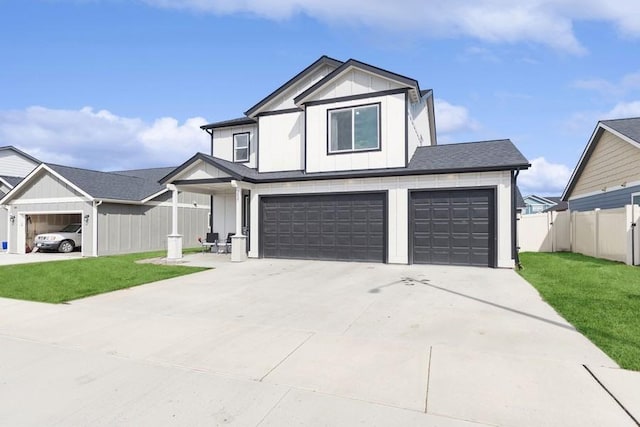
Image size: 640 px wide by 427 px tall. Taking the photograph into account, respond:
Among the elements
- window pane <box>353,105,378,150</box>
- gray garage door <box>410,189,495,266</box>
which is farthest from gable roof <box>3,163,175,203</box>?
gray garage door <box>410,189,495,266</box>

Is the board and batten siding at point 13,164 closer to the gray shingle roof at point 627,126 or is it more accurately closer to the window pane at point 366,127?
the window pane at point 366,127

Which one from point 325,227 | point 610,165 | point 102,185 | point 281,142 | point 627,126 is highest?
point 627,126

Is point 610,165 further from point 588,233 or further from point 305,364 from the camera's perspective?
point 305,364

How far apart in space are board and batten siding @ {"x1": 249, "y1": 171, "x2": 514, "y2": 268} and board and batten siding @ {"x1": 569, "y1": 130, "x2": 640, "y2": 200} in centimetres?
670

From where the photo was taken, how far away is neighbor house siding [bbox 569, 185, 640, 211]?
569 inches

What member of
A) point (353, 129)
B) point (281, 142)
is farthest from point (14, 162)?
point (353, 129)

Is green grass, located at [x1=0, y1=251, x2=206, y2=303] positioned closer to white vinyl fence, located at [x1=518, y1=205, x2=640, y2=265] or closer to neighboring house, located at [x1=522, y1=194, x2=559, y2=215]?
white vinyl fence, located at [x1=518, y1=205, x2=640, y2=265]

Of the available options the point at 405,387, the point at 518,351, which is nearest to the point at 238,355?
the point at 405,387

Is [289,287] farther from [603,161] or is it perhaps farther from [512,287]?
[603,161]

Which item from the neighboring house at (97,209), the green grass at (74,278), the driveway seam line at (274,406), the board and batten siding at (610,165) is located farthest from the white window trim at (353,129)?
the driveway seam line at (274,406)

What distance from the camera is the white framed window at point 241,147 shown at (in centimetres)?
1722

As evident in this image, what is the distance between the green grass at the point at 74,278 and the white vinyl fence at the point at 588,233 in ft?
46.7

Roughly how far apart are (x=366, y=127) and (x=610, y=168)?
11.5 m

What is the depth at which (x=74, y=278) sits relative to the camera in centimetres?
1028
